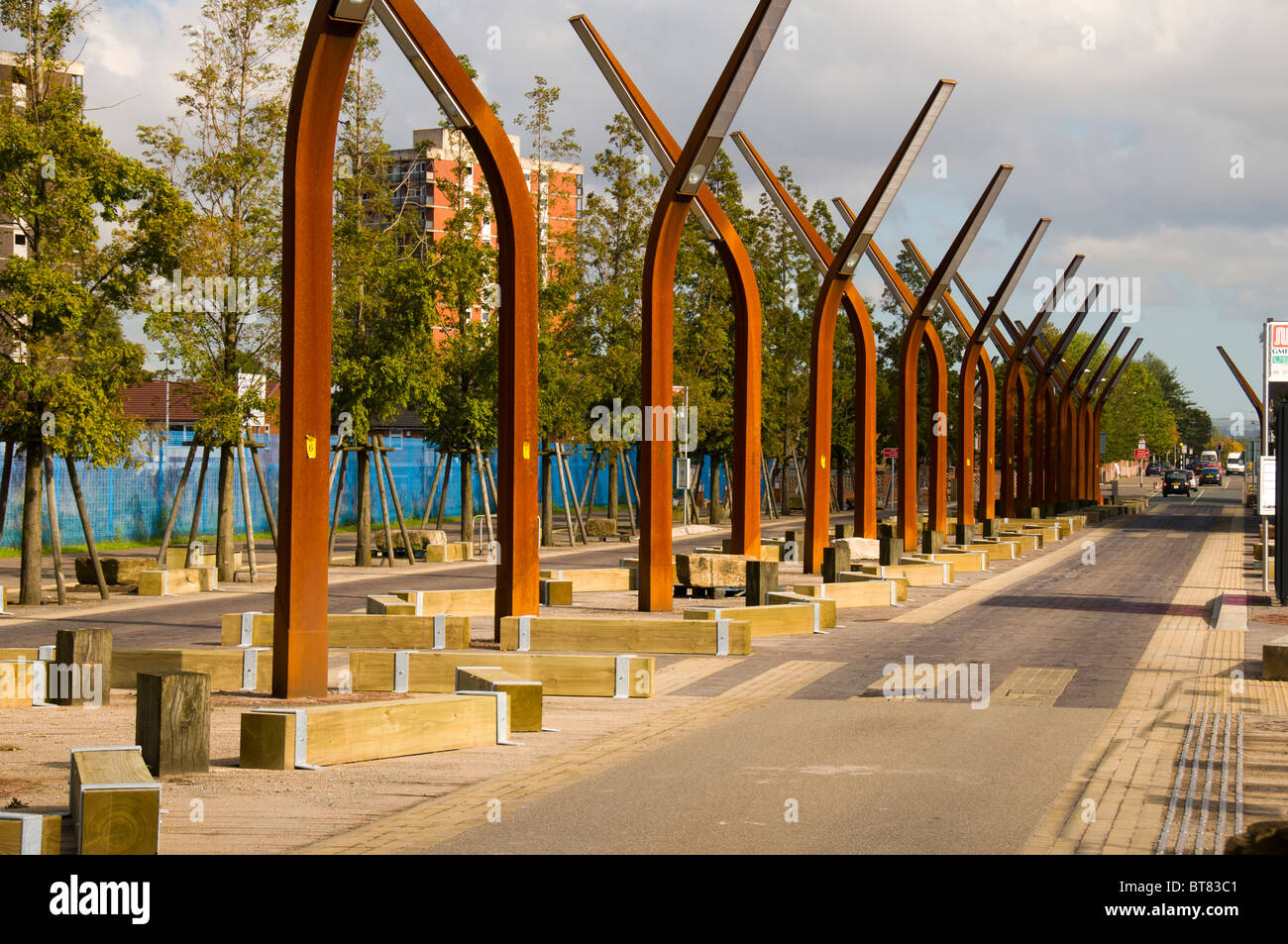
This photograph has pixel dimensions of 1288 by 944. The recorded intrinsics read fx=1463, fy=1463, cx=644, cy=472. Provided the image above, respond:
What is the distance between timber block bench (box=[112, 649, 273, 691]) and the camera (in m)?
13.1

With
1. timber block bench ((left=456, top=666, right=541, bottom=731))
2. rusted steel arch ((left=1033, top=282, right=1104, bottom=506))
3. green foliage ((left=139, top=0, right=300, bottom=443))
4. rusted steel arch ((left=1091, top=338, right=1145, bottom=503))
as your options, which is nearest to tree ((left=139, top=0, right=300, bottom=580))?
green foliage ((left=139, top=0, right=300, bottom=443))

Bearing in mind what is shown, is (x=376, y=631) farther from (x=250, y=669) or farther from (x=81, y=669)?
(x=81, y=669)

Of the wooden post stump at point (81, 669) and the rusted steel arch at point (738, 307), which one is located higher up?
the rusted steel arch at point (738, 307)

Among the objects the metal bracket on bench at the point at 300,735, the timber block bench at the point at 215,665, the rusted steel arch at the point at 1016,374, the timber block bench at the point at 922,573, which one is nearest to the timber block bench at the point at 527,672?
the timber block bench at the point at 215,665

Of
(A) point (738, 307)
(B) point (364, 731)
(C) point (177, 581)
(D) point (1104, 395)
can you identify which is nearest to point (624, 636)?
(B) point (364, 731)

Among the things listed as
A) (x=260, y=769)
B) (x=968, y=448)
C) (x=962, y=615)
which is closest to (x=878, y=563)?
(x=962, y=615)

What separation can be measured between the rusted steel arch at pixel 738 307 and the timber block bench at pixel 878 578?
197 centimetres

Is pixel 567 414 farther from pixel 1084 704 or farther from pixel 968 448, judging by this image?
pixel 1084 704

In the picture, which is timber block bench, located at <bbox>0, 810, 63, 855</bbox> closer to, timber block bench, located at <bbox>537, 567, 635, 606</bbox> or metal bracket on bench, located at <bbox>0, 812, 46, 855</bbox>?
metal bracket on bench, located at <bbox>0, 812, 46, 855</bbox>

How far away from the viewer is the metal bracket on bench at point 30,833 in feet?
22.1

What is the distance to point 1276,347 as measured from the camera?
23109 millimetres

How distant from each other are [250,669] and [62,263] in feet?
37.6

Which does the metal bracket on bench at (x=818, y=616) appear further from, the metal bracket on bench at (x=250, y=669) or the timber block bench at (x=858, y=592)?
the metal bracket on bench at (x=250, y=669)
